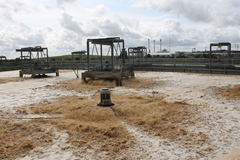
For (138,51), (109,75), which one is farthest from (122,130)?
(138,51)

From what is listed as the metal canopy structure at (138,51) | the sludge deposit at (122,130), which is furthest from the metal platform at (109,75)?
the metal canopy structure at (138,51)

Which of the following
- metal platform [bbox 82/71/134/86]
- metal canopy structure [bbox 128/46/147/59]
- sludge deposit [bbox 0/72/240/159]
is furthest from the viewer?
metal canopy structure [bbox 128/46/147/59]

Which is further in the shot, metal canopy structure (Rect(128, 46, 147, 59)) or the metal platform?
metal canopy structure (Rect(128, 46, 147, 59))

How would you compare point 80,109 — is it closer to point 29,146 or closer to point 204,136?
point 29,146

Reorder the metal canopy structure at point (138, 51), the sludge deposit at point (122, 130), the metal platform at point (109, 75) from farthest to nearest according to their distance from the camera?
the metal canopy structure at point (138, 51), the metal platform at point (109, 75), the sludge deposit at point (122, 130)

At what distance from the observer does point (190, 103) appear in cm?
1002

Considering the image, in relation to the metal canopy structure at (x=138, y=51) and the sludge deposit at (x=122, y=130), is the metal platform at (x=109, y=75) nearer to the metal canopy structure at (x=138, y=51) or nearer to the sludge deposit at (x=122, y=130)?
the sludge deposit at (x=122, y=130)

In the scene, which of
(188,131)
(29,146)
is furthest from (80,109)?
(188,131)

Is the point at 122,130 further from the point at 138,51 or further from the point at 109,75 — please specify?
the point at 138,51

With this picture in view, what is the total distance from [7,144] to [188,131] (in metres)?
4.64

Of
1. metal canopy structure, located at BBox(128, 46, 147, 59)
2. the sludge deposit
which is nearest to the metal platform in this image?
the sludge deposit

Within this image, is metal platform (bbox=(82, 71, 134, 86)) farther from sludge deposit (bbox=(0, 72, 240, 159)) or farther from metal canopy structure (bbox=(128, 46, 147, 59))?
metal canopy structure (bbox=(128, 46, 147, 59))

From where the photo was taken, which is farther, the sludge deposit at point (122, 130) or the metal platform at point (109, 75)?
the metal platform at point (109, 75)

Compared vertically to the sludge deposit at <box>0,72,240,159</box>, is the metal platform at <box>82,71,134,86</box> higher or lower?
higher
